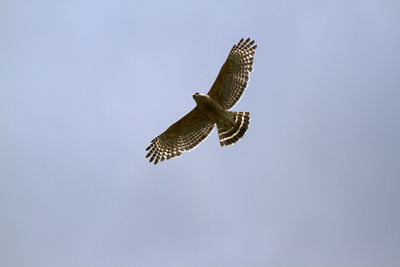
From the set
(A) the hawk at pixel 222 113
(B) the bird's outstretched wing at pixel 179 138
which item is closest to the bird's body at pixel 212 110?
(A) the hawk at pixel 222 113

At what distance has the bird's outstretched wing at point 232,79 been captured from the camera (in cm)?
1456

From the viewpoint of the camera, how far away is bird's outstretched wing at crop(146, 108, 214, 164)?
49.3ft

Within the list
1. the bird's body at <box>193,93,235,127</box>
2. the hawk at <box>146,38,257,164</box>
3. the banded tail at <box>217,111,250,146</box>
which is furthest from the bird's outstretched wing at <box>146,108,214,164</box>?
the banded tail at <box>217,111,250,146</box>

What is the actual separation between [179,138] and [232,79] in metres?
2.50

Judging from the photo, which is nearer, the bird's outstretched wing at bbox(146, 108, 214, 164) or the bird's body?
the bird's body

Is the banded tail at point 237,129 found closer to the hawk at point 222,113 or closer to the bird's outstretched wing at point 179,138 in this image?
the hawk at point 222,113

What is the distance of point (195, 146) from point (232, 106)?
1702 millimetres

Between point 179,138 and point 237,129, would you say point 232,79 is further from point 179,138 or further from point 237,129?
point 179,138

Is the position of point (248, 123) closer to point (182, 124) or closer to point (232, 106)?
point (232, 106)

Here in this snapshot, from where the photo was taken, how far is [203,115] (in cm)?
1477

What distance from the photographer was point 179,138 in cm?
1529

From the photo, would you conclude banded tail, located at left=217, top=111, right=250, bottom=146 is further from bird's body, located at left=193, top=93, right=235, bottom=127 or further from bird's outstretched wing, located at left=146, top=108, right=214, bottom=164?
bird's outstretched wing, located at left=146, top=108, right=214, bottom=164

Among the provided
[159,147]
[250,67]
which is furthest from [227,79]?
[159,147]

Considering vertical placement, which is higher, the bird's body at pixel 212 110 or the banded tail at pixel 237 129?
the bird's body at pixel 212 110
